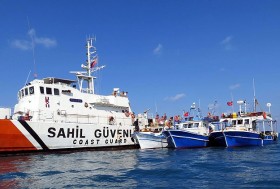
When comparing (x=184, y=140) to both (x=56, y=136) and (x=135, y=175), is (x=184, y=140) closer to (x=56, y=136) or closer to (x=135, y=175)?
(x=56, y=136)

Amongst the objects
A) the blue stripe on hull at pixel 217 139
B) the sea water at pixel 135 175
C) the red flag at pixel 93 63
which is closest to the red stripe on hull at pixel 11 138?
the sea water at pixel 135 175

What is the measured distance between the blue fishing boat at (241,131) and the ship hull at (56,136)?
10.5 meters

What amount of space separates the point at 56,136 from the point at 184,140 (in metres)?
13.0

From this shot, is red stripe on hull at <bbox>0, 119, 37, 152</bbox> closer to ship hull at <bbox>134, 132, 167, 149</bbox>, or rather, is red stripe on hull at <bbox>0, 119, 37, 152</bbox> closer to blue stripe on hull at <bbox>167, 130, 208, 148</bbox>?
ship hull at <bbox>134, 132, 167, 149</bbox>

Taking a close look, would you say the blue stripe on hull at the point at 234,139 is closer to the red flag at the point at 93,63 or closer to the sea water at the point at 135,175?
the red flag at the point at 93,63

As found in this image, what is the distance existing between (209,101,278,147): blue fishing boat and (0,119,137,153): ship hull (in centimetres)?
1046

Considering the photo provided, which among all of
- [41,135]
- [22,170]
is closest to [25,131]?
[41,135]

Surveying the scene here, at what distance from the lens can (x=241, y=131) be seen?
3375cm

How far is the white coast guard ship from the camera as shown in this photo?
2392 cm

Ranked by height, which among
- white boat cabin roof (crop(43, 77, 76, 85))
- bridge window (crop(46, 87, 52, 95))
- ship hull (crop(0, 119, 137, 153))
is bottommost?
ship hull (crop(0, 119, 137, 153))

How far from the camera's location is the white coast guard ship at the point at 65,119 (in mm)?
23922

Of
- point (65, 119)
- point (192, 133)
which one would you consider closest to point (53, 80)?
point (65, 119)

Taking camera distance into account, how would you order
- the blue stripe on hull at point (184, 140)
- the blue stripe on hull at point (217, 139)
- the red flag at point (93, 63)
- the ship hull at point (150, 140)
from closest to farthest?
the ship hull at point (150, 140), the blue stripe on hull at point (184, 140), the red flag at point (93, 63), the blue stripe on hull at point (217, 139)

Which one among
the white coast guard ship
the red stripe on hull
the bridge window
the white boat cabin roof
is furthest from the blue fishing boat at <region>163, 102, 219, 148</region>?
the red stripe on hull
